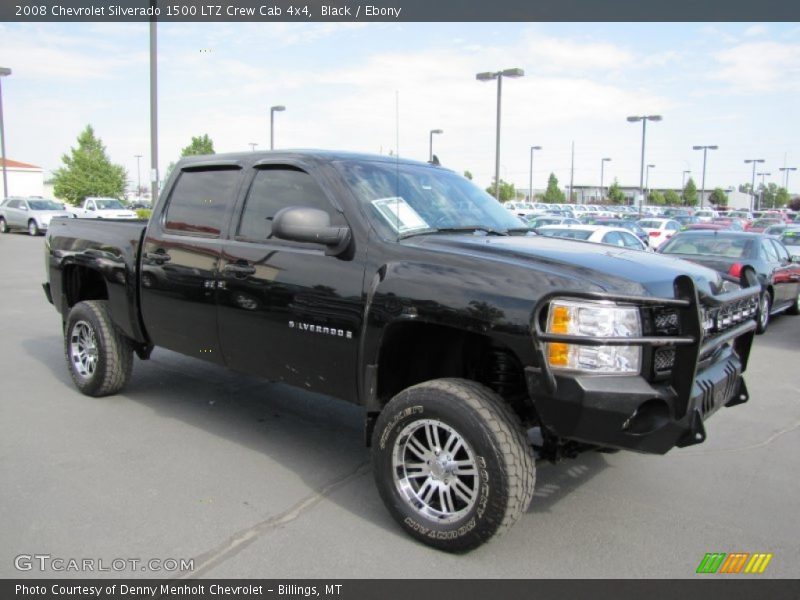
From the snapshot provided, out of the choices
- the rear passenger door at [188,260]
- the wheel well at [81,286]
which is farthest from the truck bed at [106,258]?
the rear passenger door at [188,260]

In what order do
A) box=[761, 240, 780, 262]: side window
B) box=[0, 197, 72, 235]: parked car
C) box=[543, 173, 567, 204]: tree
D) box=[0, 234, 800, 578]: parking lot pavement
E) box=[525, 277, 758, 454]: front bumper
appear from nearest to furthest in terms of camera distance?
box=[525, 277, 758, 454]: front bumper
box=[0, 234, 800, 578]: parking lot pavement
box=[761, 240, 780, 262]: side window
box=[0, 197, 72, 235]: parked car
box=[543, 173, 567, 204]: tree

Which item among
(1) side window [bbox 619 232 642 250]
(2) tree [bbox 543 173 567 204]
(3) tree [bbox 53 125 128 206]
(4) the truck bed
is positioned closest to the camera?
(4) the truck bed

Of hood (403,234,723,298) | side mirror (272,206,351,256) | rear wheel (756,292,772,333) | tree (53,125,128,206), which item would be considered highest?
tree (53,125,128,206)

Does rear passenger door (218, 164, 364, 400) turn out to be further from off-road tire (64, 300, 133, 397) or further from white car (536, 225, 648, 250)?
white car (536, 225, 648, 250)

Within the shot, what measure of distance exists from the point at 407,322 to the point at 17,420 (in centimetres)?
355

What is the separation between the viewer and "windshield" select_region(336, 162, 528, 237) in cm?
380

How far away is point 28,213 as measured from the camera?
30.4 meters

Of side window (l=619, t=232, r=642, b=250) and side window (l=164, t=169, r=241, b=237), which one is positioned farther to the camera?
side window (l=619, t=232, r=642, b=250)

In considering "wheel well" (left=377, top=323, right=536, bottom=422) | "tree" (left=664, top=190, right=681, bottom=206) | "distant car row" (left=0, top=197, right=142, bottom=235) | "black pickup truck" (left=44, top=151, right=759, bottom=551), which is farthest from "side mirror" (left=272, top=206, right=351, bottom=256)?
"tree" (left=664, top=190, right=681, bottom=206)

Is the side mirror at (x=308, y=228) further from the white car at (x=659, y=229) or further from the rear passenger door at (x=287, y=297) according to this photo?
the white car at (x=659, y=229)

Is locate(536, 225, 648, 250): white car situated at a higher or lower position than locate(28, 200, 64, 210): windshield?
lower

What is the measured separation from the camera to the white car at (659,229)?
25.0m

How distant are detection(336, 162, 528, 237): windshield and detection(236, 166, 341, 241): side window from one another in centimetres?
25

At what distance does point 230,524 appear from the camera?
3492 mm
